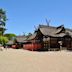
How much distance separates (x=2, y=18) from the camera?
5616 centimetres

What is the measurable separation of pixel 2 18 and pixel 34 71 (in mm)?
45193

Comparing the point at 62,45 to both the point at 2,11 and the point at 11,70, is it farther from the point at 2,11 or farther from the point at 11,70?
the point at 11,70

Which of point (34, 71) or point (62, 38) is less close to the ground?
point (62, 38)

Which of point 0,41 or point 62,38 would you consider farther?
point 0,41

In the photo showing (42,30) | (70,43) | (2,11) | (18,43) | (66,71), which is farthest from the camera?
(18,43)

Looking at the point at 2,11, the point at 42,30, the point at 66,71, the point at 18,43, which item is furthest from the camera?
the point at 18,43

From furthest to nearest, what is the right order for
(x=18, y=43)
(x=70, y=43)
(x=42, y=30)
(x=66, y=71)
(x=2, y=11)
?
(x=18, y=43), (x=2, y=11), (x=42, y=30), (x=70, y=43), (x=66, y=71)

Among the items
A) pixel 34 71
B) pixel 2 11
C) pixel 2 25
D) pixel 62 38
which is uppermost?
pixel 2 11

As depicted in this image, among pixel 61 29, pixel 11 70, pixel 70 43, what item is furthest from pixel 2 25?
pixel 11 70

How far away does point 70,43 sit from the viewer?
1752 inches

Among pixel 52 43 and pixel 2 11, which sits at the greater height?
pixel 2 11

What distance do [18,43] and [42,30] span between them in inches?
1245

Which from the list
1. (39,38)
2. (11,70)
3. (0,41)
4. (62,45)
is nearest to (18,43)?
(0,41)

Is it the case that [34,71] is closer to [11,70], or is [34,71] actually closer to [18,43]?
[11,70]
